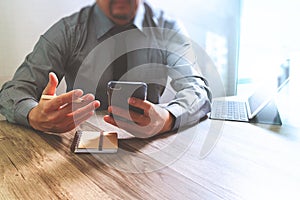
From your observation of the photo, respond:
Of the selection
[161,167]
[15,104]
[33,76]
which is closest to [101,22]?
[33,76]

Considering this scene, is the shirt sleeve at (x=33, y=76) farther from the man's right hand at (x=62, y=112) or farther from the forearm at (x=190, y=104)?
the forearm at (x=190, y=104)

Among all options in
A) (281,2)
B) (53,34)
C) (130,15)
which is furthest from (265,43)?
(53,34)

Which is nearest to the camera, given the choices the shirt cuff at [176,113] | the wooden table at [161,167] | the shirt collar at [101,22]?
the wooden table at [161,167]

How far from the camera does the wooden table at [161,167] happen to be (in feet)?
1.40

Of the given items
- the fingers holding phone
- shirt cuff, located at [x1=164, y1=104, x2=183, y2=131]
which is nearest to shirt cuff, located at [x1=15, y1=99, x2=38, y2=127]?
the fingers holding phone

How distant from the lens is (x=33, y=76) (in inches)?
37.4

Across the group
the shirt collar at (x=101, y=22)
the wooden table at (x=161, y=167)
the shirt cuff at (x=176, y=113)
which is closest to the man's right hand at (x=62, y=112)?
the wooden table at (x=161, y=167)

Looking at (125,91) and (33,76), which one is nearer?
(125,91)

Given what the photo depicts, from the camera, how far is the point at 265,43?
1.98 metres

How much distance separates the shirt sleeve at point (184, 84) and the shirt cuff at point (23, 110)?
1.36 ft

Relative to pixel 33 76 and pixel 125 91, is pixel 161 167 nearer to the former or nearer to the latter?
pixel 125 91

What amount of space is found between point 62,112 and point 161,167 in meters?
0.32

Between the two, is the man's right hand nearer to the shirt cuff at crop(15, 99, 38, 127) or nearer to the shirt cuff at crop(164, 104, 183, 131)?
the shirt cuff at crop(15, 99, 38, 127)

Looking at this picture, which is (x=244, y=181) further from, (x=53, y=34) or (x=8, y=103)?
(x=53, y=34)
